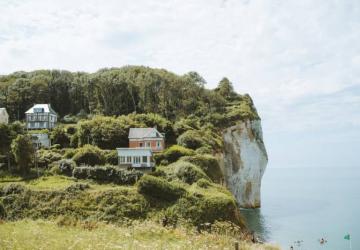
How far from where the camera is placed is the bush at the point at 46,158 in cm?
4438

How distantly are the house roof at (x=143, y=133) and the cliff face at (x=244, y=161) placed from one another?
1444 cm

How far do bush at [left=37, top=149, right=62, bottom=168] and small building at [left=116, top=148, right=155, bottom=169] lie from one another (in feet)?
24.7

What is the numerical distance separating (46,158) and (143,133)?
13127 millimetres

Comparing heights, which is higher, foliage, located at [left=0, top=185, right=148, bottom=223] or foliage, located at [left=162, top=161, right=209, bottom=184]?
foliage, located at [left=162, top=161, right=209, bottom=184]

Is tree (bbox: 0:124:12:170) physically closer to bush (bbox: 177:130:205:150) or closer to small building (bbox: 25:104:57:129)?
small building (bbox: 25:104:57:129)

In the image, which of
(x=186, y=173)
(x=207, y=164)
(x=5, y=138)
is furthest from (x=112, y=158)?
(x=5, y=138)

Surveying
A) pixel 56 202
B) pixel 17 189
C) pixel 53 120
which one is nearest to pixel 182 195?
pixel 56 202

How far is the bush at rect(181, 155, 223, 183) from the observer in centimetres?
4422

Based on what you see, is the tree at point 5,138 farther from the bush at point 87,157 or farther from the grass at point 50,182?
the bush at point 87,157

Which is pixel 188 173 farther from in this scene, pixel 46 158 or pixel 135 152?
pixel 46 158

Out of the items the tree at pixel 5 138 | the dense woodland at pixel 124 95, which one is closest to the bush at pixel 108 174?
the tree at pixel 5 138

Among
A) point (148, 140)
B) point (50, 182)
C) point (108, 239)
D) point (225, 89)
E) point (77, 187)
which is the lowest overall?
point (108, 239)

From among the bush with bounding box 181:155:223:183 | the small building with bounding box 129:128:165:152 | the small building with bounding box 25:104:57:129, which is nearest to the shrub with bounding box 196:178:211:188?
the bush with bounding box 181:155:223:183

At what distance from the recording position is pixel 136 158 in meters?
44.8
